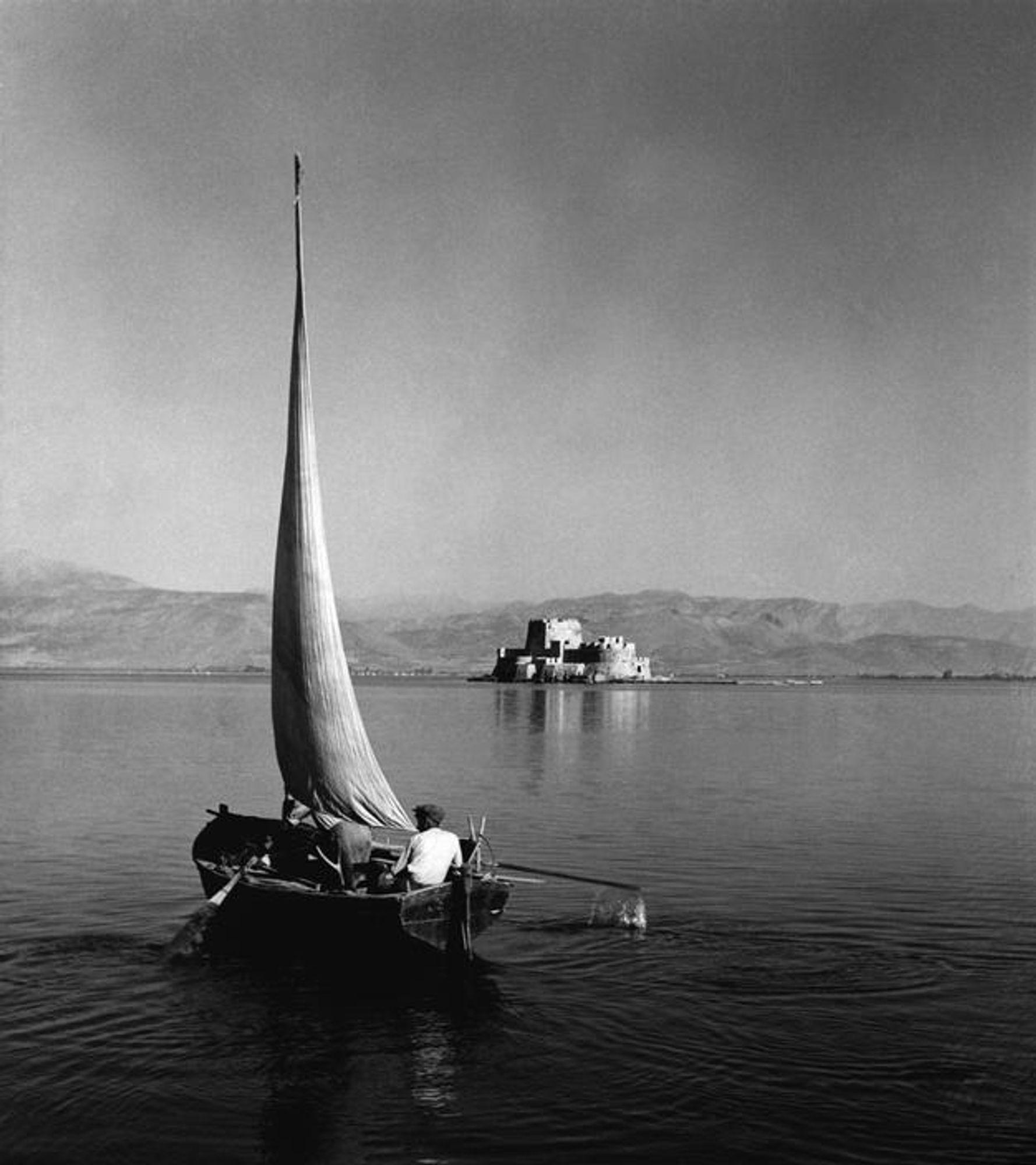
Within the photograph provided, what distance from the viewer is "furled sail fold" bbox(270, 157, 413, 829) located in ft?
59.2

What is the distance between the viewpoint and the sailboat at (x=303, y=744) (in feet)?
56.3

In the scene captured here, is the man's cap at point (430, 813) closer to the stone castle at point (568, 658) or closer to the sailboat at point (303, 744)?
the sailboat at point (303, 744)

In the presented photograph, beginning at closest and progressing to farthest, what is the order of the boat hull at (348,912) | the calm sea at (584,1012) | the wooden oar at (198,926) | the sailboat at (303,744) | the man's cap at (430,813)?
the calm sea at (584,1012), the boat hull at (348,912), the man's cap at (430,813), the wooden oar at (198,926), the sailboat at (303,744)

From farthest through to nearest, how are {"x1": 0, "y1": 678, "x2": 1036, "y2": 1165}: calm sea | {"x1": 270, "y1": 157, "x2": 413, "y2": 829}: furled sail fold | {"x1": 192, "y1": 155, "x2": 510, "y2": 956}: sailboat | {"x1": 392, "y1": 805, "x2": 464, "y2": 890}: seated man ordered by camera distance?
1. {"x1": 270, "y1": 157, "x2": 413, "y2": 829}: furled sail fold
2. {"x1": 192, "y1": 155, "x2": 510, "y2": 956}: sailboat
3. {"x1": 392, "y1": 805, "x2": 464, "y2": 890}: seated man
4. {"x1": 0, "y1": 678, "x2": 1036, "y2": 1165}: calm sea

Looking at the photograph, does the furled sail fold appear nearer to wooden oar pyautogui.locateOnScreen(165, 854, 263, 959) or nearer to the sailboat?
the sailboat

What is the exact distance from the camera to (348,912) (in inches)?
595

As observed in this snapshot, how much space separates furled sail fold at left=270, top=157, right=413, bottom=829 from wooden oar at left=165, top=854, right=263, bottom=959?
75.3 inches

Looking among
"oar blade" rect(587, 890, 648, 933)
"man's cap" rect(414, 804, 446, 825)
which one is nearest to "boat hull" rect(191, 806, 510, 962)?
"man's cap" rect(414, 804, 446, 825)

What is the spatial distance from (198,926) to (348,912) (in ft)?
9.27

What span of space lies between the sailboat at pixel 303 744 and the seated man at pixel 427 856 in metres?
1.21

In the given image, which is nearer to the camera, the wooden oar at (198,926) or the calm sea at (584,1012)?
the calm sea at (584,1012)

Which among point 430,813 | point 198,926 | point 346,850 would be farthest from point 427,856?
point 198,926

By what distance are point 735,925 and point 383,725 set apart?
62.4m

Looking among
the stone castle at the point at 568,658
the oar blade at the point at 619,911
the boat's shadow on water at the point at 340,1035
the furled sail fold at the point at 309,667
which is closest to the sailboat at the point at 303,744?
the furled sail fold at the point at 309,667
